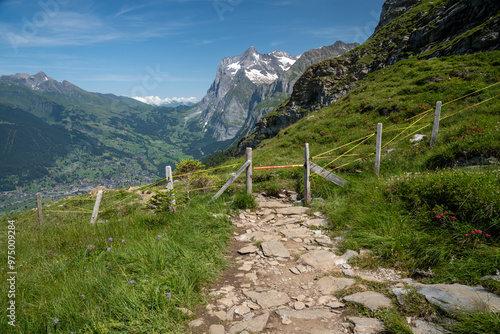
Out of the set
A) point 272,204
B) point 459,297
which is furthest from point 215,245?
point 459,297

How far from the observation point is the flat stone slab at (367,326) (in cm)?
346

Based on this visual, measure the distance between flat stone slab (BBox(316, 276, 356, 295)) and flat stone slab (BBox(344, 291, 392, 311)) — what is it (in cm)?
36

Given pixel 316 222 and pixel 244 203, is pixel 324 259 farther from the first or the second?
pixel 244 203

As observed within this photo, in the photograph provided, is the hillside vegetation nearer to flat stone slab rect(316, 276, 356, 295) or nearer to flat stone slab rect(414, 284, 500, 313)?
flat stone slab rect(414, 284, 500, 313)

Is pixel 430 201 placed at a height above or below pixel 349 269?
above

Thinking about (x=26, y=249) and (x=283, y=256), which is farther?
(x=26, y=249)

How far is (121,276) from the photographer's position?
4738mm

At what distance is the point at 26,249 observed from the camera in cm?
775

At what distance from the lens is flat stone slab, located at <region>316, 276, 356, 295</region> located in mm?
4633

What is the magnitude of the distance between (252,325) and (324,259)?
2571 mm

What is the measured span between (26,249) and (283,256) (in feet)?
27.3

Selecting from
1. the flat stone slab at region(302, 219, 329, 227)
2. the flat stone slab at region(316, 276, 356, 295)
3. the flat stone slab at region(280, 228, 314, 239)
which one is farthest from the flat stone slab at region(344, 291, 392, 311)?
the flat stone slab at region(302, 219, 329, 227)

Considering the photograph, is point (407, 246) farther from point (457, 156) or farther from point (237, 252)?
point (457, 156)

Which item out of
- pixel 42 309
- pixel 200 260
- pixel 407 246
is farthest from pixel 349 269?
pixel 42 309
